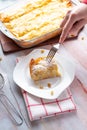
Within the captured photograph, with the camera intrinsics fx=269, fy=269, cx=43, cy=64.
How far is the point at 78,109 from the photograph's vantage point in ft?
2.60

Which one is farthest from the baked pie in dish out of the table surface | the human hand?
the table surface

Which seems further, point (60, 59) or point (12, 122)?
point (60, 59)

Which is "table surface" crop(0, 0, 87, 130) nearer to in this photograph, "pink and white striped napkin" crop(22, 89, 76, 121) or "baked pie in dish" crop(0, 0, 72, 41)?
"pink and white striped napkin" crop(22, 89, 76, 121)

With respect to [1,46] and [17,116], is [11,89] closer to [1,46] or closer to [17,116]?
[17,116]

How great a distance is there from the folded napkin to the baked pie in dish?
0.25m

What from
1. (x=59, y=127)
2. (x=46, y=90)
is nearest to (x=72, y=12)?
(x=46, y=90)

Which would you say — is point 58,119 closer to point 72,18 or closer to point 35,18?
point 72,18

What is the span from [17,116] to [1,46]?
12.5 inches

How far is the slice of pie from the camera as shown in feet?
2.72

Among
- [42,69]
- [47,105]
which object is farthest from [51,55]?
[47,105]

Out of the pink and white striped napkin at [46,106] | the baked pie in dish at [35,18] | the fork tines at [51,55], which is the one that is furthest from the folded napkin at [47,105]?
the baked pie in dish at [35,18]

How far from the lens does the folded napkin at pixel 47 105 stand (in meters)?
0.75

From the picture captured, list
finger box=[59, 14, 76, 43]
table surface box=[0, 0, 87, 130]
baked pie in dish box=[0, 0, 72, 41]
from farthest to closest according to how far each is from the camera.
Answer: baked pie in dish box=[0, 0, 72, 41], finger box=[59, 14, 76, 43], table surface box=[0, 0, 87, 130]

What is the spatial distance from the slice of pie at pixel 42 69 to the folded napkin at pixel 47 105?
68 mm
